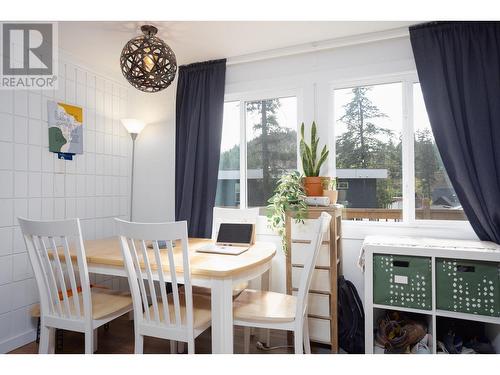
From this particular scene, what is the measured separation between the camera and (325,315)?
2.28m

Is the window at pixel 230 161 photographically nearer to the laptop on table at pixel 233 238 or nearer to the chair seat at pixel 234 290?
the laptop on table at pixel 233 238

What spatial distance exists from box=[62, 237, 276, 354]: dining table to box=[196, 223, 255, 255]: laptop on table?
12 centimetres

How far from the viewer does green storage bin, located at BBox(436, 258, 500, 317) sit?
72.4 inches

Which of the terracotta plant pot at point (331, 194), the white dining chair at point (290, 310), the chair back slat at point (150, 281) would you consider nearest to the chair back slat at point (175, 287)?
the chair back slat at point (150, 281)

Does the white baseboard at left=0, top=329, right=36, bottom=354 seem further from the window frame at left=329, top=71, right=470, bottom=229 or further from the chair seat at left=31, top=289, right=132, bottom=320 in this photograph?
the window frame at left=329, top=71, right=470, bottom=229

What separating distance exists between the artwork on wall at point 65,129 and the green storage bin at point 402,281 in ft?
8.68

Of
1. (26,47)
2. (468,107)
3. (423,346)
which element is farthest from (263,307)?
(26,47)

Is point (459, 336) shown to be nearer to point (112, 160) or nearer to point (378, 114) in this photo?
point (378, 114)

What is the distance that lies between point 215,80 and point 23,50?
5.02ft

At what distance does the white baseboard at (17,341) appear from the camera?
2.29 metres

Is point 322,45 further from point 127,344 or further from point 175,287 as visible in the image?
point 127,344

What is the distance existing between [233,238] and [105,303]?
3.14 feet

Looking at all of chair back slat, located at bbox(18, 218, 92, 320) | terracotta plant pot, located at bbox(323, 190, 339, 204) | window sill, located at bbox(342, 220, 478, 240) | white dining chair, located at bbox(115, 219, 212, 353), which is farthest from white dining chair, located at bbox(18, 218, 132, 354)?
window sill, located at bbox(342, 220, 478, 240)

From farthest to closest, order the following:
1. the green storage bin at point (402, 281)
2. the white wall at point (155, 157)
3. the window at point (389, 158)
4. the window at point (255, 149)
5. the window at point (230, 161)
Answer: the white wall at point (155, 157), the window at point (230, 161), the window at point (255, 149), the window at point (389, 158), the green storage bin at point (402, 281)
